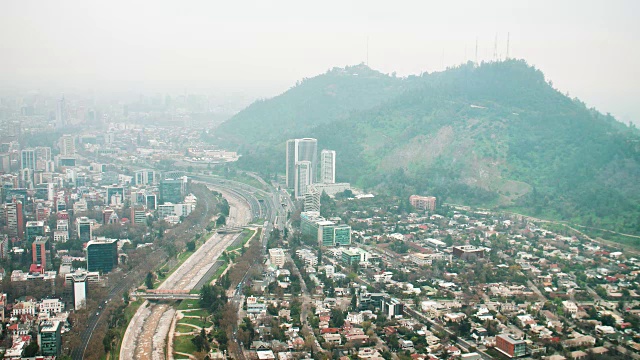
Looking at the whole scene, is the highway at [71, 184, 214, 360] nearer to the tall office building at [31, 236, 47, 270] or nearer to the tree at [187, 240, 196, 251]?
the tree at [187, 240, 196, 251]

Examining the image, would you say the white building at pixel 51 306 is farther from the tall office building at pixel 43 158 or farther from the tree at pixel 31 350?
the tall office building at pixel 43 158

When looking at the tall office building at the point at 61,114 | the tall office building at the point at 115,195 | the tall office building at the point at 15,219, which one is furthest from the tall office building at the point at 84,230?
the tall office building at the point at 61,114

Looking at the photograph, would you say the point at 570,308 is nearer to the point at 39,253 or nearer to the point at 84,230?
the point at 39,253

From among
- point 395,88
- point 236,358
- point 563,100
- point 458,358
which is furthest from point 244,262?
point 395,88

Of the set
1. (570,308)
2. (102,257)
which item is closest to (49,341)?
(102,257)

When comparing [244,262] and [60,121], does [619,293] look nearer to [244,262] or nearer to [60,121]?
[244,262]
